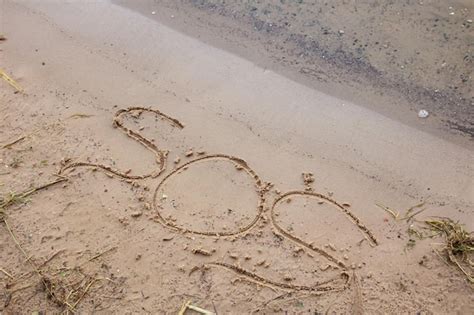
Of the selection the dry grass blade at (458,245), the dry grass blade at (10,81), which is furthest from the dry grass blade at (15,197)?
the dry grass blade at (458,245)

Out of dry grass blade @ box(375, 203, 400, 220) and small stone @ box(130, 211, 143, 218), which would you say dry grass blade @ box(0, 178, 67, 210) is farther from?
dry grass blade @ box(375, 203, 400, 220)

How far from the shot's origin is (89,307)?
3.26m

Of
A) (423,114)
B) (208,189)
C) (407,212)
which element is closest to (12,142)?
(208,189)

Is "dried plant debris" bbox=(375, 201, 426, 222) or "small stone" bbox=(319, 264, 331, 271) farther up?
"dried plant debris" bbox=(375, 201, 426, 222)

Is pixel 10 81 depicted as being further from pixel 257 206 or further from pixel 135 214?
pixel 257 206

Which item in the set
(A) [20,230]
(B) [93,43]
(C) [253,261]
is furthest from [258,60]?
(A) [20,230]

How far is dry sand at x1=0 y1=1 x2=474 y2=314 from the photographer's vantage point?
332 centimetres

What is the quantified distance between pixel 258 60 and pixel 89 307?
2724 mm

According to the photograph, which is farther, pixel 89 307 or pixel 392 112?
pixel 392 112

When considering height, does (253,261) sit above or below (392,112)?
below

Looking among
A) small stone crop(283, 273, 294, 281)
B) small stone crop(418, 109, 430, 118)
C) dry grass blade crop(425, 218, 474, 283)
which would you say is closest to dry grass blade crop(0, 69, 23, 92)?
small stone crop(283, 273, 294, 281)

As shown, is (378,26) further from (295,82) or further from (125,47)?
(125,47)

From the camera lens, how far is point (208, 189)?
12.8 ft

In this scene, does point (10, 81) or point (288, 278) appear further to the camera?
point (10, 81)
